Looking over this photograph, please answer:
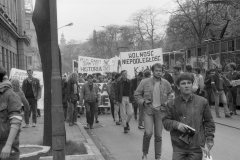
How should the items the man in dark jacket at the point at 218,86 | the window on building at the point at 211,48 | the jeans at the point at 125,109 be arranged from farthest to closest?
the window on building at the point at 211,48 → the man in dark jacket at the point at 218,86 → the jeans at the point at 125,109

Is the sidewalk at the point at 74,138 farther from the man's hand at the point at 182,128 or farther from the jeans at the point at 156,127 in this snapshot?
the man's hand at the point at 182,128

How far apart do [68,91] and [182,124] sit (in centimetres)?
972

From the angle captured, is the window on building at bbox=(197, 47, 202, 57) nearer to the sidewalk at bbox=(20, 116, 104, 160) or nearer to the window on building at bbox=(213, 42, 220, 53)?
the window on building at bbox=(213, 42, 220, 53)

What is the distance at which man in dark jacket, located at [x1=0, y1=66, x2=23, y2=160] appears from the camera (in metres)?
4.11

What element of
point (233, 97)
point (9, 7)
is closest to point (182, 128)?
point (233, 97)

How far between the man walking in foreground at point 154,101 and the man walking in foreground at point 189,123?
111 inches

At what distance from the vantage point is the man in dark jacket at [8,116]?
162 inches

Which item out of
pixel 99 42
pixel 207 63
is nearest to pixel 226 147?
pixel 207 63

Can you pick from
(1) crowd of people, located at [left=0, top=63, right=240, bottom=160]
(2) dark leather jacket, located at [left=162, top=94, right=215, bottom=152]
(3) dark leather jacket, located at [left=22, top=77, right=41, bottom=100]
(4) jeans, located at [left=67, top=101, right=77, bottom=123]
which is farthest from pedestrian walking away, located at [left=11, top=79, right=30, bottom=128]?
(2) dark leather jacket, located at [left=162, top=94, right=215, bottom=152]

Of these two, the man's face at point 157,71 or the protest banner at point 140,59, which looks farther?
the protest banner at point 140,59

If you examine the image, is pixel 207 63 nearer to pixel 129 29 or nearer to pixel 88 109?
pixel 88 109

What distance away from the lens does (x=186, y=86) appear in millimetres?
4609

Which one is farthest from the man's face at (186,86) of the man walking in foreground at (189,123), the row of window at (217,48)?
the row of window at (217,48)

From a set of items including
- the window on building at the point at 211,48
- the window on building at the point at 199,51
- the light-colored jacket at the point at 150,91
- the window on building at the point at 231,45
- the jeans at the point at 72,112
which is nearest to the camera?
the light-colored jacket at the point at 150,91
